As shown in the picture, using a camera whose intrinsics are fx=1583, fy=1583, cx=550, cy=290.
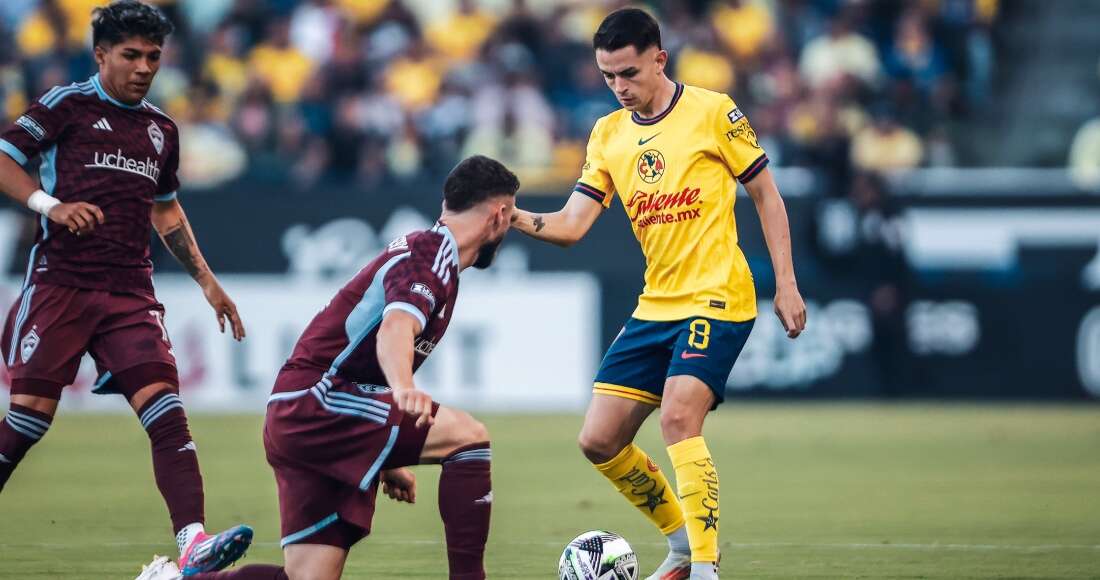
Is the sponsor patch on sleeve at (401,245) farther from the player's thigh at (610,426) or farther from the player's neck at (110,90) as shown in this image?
the player's neck at (110,90)

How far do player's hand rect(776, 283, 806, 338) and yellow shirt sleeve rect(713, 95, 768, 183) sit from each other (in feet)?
1.73

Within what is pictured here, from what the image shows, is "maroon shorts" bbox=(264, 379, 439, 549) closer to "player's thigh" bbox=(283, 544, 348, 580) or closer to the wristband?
"player's thigh" bbox=(283, 544, 348, 580)

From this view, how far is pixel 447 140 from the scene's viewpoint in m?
16.7

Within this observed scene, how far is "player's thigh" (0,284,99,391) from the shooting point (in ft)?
21.5

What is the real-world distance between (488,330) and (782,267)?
869cm

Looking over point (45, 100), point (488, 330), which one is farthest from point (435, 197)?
point (45, 100)

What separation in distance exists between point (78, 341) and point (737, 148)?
2876 millimetres

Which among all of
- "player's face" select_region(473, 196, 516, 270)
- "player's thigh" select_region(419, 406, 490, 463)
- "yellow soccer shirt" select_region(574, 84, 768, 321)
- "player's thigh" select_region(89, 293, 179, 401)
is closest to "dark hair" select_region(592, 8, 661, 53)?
"yellow soccer shirt" select_region(574, 84, 768, 321)

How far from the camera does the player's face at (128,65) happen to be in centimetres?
659

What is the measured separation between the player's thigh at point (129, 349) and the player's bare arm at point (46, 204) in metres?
0.41

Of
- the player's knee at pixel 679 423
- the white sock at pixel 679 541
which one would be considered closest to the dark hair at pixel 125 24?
the player's knee at pixel 679 423

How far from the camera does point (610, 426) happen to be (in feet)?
21.7

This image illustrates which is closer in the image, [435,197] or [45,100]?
[45,100]

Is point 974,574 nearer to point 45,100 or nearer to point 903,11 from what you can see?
point 45,100
